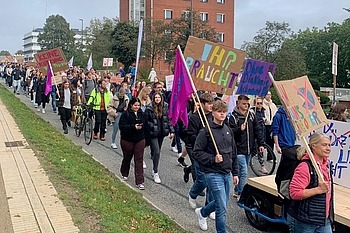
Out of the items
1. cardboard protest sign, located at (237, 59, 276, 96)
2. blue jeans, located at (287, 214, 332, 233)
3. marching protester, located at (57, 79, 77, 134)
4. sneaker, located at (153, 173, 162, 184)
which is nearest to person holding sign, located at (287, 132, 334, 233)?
blue jeans, located at (287, 214, 332, 233)

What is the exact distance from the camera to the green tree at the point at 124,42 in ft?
164

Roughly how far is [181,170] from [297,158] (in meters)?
5.12

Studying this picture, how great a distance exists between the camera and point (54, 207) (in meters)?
5.41

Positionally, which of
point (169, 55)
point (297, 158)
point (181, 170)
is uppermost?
point (169, 55)

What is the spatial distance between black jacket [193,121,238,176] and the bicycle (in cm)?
712

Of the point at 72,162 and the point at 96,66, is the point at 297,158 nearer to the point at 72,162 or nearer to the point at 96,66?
the point at 72,162

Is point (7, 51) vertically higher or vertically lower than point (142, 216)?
higher

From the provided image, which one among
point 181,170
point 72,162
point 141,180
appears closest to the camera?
point 141,180

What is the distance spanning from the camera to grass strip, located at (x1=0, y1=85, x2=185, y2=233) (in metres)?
5.14

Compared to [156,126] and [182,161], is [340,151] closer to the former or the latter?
[156,126]

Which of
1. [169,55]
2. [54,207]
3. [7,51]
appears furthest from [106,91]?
[7,51]

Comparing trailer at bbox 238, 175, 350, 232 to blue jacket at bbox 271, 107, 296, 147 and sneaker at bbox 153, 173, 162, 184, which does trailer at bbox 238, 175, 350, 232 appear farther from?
sneaker at bbox 153, 173, 162, 184

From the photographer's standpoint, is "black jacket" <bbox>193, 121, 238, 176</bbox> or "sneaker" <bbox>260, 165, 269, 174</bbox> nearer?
"black jacket" <bbox>193, 121, 238, 176</bbox>

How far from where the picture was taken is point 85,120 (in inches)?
484
